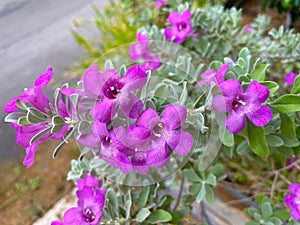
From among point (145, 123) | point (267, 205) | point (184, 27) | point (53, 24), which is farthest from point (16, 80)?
point (267, 205)

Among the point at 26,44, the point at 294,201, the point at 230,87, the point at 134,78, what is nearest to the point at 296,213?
the point at 294,201

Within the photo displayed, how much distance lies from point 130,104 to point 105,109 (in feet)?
0.13

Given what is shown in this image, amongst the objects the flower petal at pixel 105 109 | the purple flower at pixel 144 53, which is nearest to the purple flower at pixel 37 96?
the flower petal at pixel 105 109

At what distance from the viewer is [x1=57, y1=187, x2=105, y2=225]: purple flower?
740 mm

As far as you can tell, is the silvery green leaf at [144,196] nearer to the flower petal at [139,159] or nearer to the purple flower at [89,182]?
the purple flower at [89,182]

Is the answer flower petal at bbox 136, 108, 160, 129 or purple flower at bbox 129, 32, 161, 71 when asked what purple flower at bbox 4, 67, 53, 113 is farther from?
purple flower at bbox 129, 32, 161, 71

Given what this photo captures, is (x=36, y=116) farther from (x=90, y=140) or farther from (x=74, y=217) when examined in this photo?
(x=74, y=217)

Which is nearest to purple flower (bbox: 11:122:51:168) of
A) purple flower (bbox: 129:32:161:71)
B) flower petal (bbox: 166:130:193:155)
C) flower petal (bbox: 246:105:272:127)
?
flower petal (bbox: 166:130:193:155)

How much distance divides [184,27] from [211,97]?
2.20ft

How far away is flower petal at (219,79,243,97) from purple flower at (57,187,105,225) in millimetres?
340

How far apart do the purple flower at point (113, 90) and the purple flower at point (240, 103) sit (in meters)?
0.13

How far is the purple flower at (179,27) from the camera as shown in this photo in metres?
1.22

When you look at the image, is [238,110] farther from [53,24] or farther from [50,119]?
[53,24]

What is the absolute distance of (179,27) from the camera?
48.9 inches
